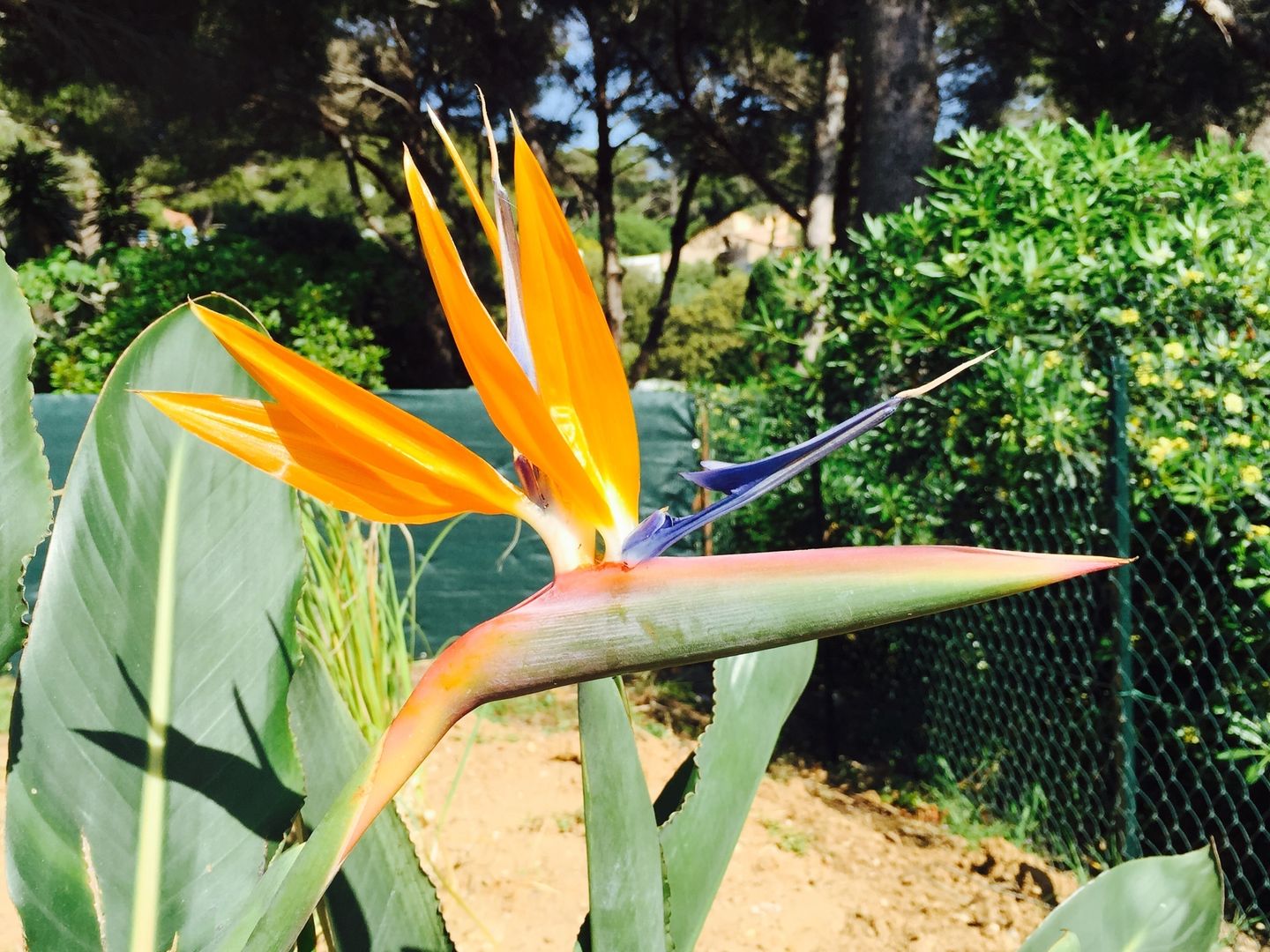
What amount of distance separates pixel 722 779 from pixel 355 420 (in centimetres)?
48

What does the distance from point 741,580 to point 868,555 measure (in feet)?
0.21

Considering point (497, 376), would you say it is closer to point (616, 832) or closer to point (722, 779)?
point (616, 832)

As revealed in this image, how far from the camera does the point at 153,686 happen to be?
29.3 inches

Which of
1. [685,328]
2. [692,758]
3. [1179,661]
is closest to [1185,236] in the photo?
[1179,661]

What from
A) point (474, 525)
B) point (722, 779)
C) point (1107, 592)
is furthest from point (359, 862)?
point (474, 525)

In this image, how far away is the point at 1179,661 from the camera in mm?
2217

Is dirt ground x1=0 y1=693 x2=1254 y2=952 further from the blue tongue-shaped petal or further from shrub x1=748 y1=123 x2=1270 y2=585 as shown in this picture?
the blue tongue-shaped petal

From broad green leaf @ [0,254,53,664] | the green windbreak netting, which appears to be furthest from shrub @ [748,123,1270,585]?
broad green leaf @ [0,254,53,664]

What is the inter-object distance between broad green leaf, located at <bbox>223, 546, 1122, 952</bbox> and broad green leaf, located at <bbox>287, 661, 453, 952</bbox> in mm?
280

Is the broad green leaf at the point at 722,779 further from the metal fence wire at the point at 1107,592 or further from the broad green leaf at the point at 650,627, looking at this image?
the metal fence wire at the point at 1107,592

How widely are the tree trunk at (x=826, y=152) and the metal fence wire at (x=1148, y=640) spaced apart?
191 inches

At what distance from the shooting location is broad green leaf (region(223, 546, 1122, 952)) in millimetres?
417

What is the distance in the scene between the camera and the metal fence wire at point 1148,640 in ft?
6.49

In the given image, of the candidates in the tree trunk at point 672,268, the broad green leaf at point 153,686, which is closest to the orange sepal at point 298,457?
the broad green leaf at point 153,686
